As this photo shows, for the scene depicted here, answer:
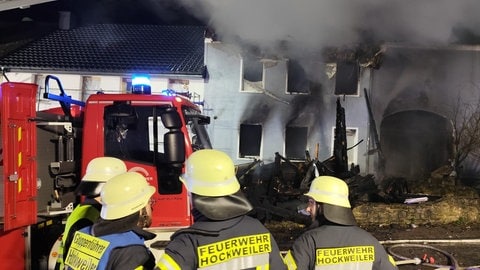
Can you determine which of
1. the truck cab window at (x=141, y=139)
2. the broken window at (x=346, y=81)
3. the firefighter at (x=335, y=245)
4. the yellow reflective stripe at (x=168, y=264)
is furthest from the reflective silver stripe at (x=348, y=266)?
the broken window at (x=346, y=81)

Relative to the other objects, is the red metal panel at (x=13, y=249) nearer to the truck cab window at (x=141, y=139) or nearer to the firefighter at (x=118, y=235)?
the truck cab window at (x=141, y=139)

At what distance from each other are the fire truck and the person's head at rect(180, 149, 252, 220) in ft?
4.78

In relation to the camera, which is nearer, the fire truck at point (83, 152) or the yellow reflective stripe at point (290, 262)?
the yellow reflective stripe at point (290, 262)

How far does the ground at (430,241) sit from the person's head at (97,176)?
166 inches

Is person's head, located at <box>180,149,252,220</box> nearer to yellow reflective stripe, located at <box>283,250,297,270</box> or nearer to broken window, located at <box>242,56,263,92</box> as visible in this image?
yellow reflective stripe, located at <box>283,250,297,270</box>

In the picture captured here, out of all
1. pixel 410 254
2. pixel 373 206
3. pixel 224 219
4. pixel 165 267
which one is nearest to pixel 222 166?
pixel 224 219

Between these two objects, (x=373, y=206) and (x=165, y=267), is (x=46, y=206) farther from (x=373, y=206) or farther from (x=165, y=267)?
(x=373, y=206)

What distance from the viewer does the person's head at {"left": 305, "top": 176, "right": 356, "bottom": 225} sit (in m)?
2.17

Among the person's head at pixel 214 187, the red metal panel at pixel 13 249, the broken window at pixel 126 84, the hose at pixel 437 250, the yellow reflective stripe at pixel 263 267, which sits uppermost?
the broken window at pixel 126 84

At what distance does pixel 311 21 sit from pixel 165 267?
10502 millimetres

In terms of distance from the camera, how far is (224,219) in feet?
5.53

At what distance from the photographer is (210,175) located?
68.6 inches

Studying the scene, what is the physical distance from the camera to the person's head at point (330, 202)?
7.13 feet

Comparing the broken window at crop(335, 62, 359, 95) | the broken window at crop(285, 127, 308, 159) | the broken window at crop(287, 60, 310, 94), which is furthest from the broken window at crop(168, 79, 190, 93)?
the broken window at crop(335, 62, 359, 95)
